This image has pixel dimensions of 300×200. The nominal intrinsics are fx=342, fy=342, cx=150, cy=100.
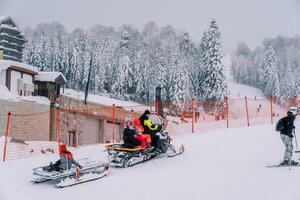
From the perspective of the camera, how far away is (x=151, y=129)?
33.3 feet

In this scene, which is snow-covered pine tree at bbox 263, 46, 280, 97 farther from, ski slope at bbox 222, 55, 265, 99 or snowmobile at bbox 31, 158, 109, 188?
snowmobile at bbox 31, 158, 109, 188

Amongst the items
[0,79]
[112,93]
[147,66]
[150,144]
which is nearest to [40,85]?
[0,79]

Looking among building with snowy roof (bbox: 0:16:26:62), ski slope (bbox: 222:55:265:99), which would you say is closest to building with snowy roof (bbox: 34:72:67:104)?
building with snowy roof (bbox: 0:16:26:62)

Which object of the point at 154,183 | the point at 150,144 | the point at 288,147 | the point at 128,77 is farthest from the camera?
the point at 128,77

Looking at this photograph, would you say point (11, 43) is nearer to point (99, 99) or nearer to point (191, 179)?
point (99, 99)

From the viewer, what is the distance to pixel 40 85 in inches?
1120

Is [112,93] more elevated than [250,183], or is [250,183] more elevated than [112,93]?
[112,93]

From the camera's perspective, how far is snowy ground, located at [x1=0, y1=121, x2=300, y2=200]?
5797 millimetres

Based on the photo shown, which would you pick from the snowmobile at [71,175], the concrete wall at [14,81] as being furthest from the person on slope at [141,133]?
the concrete wall at [14,81]

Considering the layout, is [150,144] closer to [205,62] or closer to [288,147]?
[288,147]

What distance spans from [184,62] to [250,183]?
2195cm

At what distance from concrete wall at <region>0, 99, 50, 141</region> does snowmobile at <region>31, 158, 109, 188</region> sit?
1319cm

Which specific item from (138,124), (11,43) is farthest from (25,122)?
(138,124)

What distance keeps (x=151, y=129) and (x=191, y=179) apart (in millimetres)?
3298
